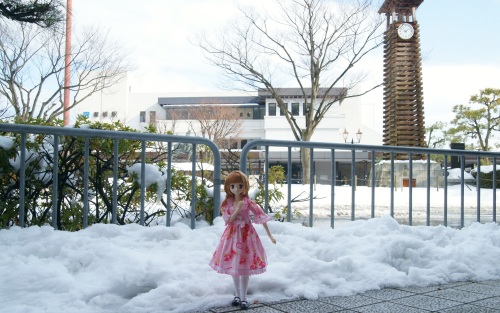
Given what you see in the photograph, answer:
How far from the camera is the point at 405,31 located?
→ 74.2ft

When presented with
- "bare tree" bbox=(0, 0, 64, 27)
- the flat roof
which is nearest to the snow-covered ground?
"bare tree" bbox=(0, 0, 64, 27)

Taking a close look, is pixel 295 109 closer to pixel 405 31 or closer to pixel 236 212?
pixel 405 31

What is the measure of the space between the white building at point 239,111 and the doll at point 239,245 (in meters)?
37.0

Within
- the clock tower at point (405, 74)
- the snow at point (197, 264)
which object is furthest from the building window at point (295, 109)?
the snow at point (197, 264)

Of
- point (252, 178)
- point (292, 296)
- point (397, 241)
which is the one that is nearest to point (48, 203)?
point (252, 178)

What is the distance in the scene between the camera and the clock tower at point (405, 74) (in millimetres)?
22625

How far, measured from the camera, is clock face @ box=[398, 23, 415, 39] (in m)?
22.5

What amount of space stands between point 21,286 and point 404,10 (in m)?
23.6

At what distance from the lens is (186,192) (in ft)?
15.5

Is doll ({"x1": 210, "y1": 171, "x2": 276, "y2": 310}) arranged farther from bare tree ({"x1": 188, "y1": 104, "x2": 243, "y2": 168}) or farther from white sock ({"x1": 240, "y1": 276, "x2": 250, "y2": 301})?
bare tree ({"x1": 188, "y1": 104, "x2": 243, "y2": 168})

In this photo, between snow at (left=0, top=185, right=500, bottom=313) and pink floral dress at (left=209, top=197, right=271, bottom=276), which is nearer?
snow at (left=0, top=185, right=500, bottom=313)

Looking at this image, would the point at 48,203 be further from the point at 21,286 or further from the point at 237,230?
the point at 237,230

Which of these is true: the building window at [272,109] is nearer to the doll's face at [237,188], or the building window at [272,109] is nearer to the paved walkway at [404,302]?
the paved walkway at [404,302]

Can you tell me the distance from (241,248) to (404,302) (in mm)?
1126
